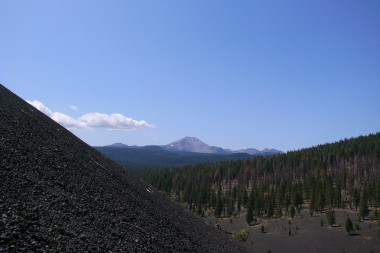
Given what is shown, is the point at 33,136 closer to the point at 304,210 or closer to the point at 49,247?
the point at 49,247

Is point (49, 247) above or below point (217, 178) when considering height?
above

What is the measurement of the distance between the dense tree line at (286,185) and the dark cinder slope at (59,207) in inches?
2343

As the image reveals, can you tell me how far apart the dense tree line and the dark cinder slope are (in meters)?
59.5

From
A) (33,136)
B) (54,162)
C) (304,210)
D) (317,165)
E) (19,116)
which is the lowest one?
(304,210)

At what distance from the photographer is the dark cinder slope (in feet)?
22.2

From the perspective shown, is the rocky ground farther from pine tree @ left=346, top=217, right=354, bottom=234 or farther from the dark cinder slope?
the dark cinder slope

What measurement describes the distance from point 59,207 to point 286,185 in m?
84.8

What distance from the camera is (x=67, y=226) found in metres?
7.68

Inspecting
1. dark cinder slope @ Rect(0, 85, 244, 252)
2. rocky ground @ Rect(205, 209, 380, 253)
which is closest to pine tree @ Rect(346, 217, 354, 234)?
rocky ground @ Rect(205, 209, 380, 253)

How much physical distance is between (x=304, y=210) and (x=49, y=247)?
7914cm

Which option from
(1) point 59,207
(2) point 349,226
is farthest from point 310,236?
(1) point 59,207

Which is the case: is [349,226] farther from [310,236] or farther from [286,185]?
[286,185]

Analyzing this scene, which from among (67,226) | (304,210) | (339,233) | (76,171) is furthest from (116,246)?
(304,210)

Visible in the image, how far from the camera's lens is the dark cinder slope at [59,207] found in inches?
267
